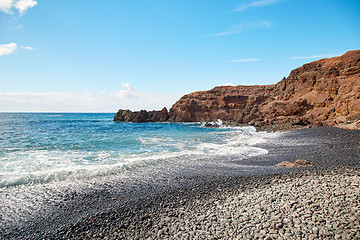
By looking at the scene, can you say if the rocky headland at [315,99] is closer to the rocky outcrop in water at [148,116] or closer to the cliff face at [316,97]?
the cliff face at [316,97]

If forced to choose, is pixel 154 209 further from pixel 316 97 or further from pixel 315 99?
pixel 316 97

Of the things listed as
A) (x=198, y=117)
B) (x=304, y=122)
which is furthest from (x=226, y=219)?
(x=198, y=117)

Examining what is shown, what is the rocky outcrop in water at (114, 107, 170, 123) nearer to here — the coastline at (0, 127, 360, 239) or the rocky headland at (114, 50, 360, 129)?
the rocky headland at (114, 50, 360, 129)

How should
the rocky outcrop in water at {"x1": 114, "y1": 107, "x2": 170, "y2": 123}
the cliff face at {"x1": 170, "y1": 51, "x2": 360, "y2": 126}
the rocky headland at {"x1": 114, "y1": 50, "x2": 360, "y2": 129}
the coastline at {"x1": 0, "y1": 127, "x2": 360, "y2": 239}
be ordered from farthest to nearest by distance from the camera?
the rocky outcrop in water at {"x1": 114, "y1": 107, "x2": 170, "y2": 123}, the cliff face at {"x1": 170, "y1": 51, "x2": 360, "y2": 126}, the rocky headland at {"x1": 114, "y1": 50, "x2": 360, "y2": 129}, the coastline at {"x1": 0, "y1": 127, "x2": 360, "y2": 239}

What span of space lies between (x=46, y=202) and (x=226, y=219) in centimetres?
613

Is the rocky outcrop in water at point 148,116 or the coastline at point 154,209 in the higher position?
the rocky outcrop in water at point 148,116

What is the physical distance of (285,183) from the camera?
689cm

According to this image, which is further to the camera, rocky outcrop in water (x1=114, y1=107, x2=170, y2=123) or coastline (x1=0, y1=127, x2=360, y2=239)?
rocky outcrop in water (x1=114, y1=107, x2=170, y2=123)

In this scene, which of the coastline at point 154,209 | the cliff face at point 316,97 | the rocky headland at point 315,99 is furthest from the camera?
the cliff face at point 316,97

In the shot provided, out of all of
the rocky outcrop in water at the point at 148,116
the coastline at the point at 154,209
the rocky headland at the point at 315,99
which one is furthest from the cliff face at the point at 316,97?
the rocky outcrop in water at the point at 148,116

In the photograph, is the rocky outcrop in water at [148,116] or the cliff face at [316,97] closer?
the cliff face at [316,97]

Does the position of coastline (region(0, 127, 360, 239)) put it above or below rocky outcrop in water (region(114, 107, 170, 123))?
below

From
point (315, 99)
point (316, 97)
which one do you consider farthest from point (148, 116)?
point (316, 97)

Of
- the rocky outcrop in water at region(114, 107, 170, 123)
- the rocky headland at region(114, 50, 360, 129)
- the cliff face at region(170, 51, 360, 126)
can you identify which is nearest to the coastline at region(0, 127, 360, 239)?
the rocky headland at region(114, 50, 360, 129)
